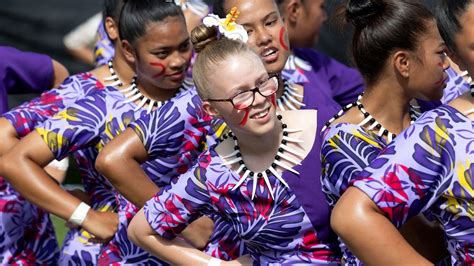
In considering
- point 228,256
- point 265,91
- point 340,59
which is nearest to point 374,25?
point 265,91

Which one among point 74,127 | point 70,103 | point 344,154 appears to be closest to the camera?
point 344,154

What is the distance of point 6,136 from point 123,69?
1.54 ft

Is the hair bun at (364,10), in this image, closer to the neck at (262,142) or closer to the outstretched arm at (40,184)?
the neck at (262,142)

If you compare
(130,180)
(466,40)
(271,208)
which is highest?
(466,40)

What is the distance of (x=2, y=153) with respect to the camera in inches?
140

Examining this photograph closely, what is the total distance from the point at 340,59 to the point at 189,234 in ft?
11.4

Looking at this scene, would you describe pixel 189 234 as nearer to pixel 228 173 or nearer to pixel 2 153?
pixel 228 173

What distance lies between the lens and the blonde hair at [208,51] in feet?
8.87

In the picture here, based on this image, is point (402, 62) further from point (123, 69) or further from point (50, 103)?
point (50, 103)

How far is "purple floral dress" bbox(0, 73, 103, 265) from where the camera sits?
3648mm

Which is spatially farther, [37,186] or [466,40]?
[37,186]

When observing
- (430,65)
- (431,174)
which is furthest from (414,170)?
(430,65)

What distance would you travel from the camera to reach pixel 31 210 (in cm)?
390

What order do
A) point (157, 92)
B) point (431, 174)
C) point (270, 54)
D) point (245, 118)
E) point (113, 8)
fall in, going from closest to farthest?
point (431, 174) < point (245, 118) < point (270, 54) < point (157, 92) < point (113, 8)
